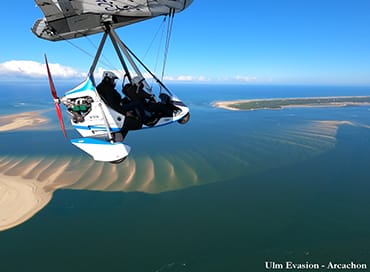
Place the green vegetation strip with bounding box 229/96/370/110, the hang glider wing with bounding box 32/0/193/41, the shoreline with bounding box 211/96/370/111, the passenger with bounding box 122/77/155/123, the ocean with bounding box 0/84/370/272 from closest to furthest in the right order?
the hang glider wing with bounding box 32/0/193/41 → the passenger with bounding box 122/77/155/123 → the ocean with bounding box 0/84/370/272 → the shoreline with bounding box 211/96/370/111 → the green vegetation strip with bounding box 229/96/370/110

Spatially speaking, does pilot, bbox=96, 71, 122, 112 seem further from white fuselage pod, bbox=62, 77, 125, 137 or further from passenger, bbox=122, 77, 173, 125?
passenger, bbox=122, 77, 173, 125

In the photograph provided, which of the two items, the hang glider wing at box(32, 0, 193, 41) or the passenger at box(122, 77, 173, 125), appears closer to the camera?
the hang glider wing at box(32, 0, 193, 41)

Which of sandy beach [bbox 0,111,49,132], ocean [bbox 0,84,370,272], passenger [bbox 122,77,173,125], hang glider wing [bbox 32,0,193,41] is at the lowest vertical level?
ocean [bbox 0,84,370,272]

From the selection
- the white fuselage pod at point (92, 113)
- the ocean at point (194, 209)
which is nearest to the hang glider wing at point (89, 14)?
the white fuselage pod at point (92, 113)

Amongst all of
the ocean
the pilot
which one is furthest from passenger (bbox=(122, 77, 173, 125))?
the ocean

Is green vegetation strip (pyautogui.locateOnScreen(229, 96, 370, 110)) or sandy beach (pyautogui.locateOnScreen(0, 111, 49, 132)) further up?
green vegetation strip (pyautogui.locateOnScreen(229, 96, 370, 110))

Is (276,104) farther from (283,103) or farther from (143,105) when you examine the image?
(143,105)

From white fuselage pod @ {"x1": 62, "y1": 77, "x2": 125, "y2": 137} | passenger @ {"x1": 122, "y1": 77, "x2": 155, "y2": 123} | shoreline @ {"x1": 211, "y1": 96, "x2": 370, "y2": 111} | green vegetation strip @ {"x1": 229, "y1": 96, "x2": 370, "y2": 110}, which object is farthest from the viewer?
green vegetation strip @ {"x1": 229, "y1": 96, "x2": 370, "y2": 110}
